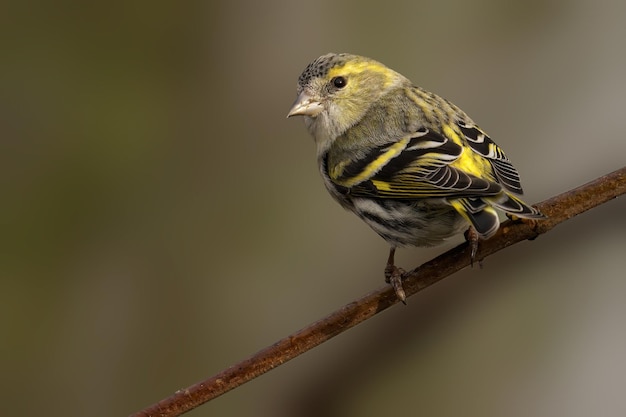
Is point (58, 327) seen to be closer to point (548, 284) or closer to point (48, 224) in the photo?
point (48, 224)

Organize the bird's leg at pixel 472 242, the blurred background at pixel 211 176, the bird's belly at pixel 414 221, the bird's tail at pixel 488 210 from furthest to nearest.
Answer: the blurred background at pixel 211 176, the bird's belly at pixel 414 221, the bird's leg at pixel 472 242, the bird's tail at pixel 488 210

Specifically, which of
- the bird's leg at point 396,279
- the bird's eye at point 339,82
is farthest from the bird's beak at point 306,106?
the bird's leg at point 396,279

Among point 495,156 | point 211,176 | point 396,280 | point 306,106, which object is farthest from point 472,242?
point 211,176

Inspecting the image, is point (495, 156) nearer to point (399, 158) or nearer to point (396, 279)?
point (399, 158)

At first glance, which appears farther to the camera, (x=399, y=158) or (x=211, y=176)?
(x=211, y=176)

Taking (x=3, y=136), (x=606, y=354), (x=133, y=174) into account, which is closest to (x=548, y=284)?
(x=606, y=354)

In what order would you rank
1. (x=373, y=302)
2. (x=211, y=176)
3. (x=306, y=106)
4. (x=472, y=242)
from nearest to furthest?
(x=373, y=302), (x=472, y=242), (x=306, y=106), (x=211, y=176)

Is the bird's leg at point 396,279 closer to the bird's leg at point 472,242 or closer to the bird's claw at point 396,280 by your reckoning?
the bird's claw at point 396,280
